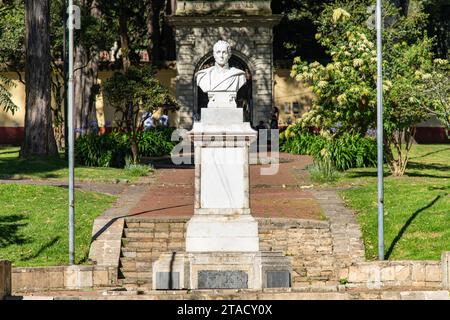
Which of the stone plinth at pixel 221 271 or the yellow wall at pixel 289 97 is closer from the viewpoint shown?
the stone plinth at pixel 221 271

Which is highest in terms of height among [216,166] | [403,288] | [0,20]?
[0,20]

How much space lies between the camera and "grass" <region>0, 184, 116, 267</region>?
20.6 m

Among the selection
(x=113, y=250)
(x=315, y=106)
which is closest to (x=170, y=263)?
(x=113, y=250)

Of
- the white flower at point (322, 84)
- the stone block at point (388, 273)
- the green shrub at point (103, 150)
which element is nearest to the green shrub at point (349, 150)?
the white flower at point (322, 84)

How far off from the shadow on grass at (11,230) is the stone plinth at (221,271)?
13.2 ft

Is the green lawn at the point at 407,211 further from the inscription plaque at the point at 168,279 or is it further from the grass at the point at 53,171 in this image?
the grass at the point at 53,171

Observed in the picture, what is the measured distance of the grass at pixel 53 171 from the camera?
29.7m

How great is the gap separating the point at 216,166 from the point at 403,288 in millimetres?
3381

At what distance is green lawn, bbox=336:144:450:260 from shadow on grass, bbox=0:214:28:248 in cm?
616

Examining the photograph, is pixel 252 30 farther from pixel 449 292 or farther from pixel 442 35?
pixel 449 292

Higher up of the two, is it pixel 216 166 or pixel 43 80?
pixel 43 80

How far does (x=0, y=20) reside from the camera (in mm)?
44562

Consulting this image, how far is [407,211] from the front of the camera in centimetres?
2280

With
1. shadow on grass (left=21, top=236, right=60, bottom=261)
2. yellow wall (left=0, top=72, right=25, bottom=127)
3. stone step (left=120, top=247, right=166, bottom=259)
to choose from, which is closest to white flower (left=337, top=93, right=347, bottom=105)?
stone step (left=120, top=247, right=166, bottom=259)
